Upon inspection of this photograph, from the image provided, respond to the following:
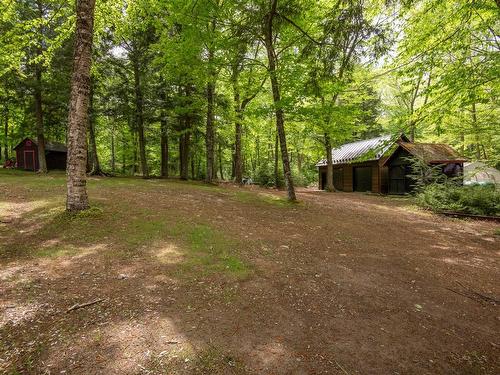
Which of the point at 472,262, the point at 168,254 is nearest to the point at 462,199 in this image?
the point at 472,262

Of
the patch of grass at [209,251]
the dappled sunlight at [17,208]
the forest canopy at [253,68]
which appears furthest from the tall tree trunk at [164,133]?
the patch of grass at [209,251]

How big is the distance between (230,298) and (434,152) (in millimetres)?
21919

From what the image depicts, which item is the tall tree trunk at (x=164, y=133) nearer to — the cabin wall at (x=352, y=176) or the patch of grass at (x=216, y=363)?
the cabin wall at (x=352, y=176)

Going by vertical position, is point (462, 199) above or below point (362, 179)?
below

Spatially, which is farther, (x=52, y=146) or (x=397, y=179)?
(x=52, y=146)

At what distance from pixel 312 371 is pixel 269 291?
5.59 ft

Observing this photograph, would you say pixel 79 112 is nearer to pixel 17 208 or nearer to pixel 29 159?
pixel 17 208

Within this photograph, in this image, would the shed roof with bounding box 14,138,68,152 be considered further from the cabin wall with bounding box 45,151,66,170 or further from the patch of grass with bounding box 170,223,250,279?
the patch of grass with bounding box 170,223,250,279

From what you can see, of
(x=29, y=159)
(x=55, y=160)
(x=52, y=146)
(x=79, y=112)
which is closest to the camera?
(x=79, y=112)

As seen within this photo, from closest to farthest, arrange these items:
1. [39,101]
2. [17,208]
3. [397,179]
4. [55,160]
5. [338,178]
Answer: [17,208] < [39,101] < [397,179] < [338,178] < [55,160]

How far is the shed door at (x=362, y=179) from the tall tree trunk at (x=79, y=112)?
73.7 feet

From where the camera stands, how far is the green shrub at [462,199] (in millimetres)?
12695

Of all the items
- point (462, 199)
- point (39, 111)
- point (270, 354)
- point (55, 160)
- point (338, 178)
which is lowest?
point (270, 354)

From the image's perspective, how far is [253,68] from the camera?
20234mm
